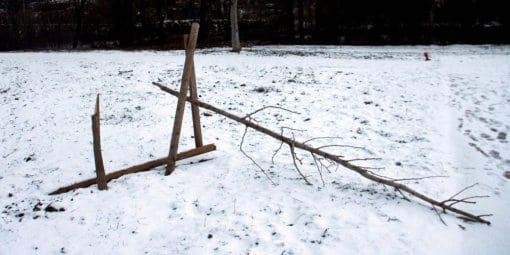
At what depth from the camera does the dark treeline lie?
31.7 m

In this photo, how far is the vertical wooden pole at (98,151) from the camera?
5742 mm


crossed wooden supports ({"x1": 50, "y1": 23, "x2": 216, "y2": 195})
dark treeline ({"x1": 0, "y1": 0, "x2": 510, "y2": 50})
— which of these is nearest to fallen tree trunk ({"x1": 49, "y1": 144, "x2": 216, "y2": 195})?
crossed wooden supports ({"x1": 50, "y1": 23, "x2": 216, "y2": 195})

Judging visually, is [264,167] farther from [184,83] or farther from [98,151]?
[98,151]

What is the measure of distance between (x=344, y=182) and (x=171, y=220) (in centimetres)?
286

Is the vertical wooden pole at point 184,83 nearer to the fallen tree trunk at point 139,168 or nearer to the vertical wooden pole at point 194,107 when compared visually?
the vertical wooden pole at point 194,107

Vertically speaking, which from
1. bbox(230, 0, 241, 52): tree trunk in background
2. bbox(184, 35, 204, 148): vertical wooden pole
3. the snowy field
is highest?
bbox(230, 0, 241, 52): tree trunk in background

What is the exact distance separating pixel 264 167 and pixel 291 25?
3176cm

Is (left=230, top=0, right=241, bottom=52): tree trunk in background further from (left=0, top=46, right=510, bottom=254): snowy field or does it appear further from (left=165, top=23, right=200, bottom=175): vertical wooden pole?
(left=165, top=23, right=200, bottom=175): vertical wooden pole

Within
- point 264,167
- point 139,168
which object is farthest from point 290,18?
point 139,168

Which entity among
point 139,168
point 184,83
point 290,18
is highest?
point 290,18

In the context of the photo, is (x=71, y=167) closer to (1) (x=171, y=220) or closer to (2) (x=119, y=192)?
(2) (x=119, y=192)

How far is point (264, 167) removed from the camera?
6938 millimetres

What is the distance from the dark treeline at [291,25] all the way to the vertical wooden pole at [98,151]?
1019 inches

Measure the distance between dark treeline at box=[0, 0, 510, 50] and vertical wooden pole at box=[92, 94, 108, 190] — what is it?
25873 mm
